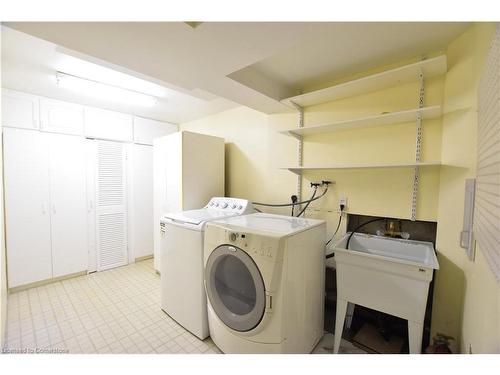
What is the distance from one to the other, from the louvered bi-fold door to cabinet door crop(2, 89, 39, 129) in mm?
673

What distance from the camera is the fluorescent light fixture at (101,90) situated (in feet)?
6.40

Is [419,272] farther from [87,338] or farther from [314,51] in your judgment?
[87,338]

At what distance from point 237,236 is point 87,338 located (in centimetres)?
157

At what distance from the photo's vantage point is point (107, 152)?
301 centimetres

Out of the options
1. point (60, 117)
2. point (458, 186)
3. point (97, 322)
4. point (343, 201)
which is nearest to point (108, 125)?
point (60, 117)

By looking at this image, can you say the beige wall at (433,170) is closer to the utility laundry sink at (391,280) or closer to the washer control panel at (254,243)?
the utility laundry sink at (391,280)

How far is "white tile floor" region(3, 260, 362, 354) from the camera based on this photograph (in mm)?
1662

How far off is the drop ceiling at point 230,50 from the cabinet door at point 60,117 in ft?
1.02

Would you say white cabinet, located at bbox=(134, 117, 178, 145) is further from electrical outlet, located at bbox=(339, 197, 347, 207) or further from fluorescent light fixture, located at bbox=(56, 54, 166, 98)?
electrical outlet, located at bbox=(339, 197, 347, 207)

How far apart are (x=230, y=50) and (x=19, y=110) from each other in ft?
8.79

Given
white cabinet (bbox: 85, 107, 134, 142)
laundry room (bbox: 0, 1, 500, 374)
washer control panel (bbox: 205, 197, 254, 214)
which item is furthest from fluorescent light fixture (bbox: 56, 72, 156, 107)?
washer control panel (bbox: 205, 197, 254, 214)

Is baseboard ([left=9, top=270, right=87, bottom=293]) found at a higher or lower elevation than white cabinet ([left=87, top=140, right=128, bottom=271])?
lower

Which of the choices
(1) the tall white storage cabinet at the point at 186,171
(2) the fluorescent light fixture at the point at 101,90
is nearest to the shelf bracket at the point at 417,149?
(1) the tall white storage cabinet at the point at 186,171
